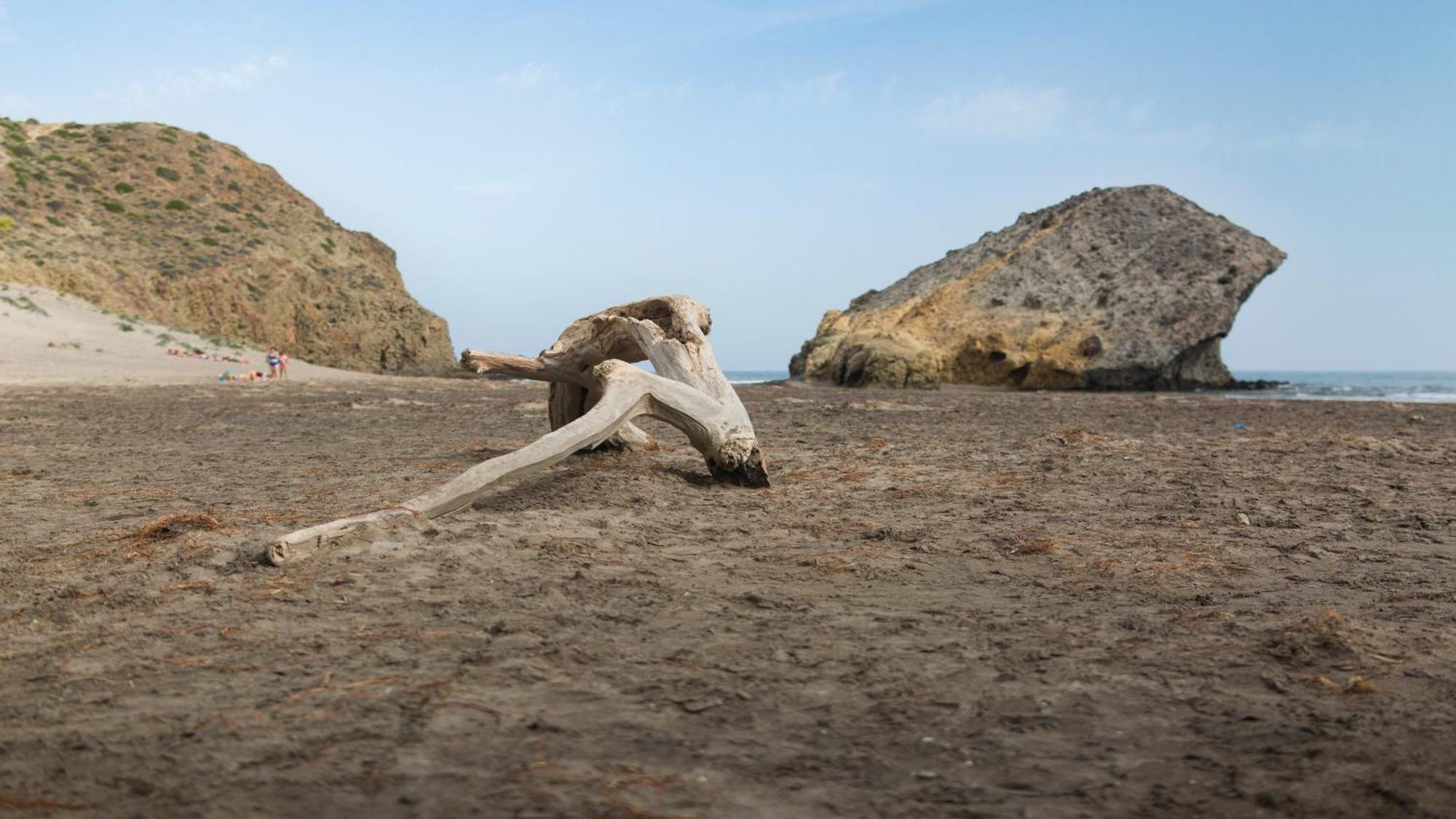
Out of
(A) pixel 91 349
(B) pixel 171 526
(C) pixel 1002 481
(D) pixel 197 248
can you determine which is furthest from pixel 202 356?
(C) pixel 1002 481

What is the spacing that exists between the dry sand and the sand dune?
1554 cm

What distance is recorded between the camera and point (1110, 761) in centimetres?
236

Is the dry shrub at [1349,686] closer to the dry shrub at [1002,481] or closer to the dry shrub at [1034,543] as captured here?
the dry shrub at [1034,543]

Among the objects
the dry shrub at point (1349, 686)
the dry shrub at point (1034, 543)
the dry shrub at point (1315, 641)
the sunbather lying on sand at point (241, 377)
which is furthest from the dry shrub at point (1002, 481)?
the sunbather lying on sand at point (241, 377)

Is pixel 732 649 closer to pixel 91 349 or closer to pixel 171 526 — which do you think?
pixel 171 526

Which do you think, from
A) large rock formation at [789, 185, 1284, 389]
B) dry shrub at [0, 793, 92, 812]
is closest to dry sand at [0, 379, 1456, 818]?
dry shrub at [0, 793, 92, 812]

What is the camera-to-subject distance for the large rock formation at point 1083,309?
29.8m

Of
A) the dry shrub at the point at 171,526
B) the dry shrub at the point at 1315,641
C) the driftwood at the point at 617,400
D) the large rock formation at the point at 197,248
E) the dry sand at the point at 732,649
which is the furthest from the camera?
the large rock formation at the point at 197,248

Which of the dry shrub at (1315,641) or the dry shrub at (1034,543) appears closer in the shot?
the dry shrub at (1315,641)

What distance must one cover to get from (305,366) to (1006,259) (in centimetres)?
2361

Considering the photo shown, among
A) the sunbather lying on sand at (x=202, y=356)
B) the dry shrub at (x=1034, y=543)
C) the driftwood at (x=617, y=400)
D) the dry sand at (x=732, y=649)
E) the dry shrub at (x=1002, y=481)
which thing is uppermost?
the sunbather lying on sand at (x=202, y=356)

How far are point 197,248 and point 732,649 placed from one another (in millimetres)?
42358

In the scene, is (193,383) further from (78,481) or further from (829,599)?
(829,599)

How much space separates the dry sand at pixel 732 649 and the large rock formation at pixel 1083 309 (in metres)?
23.3
